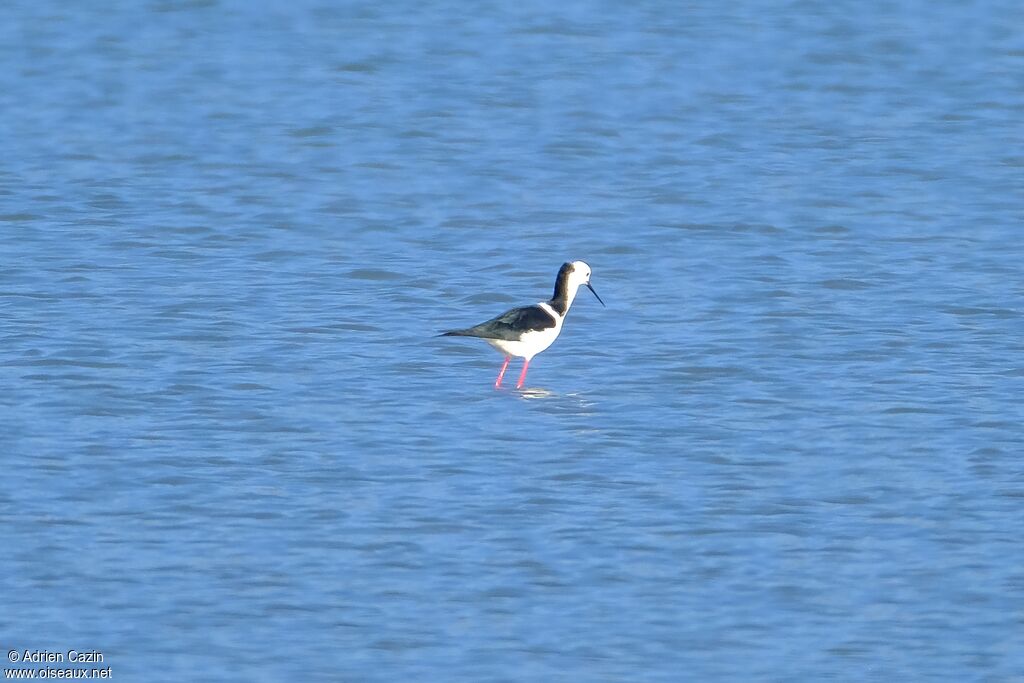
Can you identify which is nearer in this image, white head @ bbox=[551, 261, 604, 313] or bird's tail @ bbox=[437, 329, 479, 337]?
bird's tail @ bbox=[437, 329, 479, 337]

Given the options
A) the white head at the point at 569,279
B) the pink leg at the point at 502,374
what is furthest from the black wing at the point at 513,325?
the white head at the point at 569,279

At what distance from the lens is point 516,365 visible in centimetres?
1362

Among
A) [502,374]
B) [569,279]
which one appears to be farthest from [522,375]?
[569,279]

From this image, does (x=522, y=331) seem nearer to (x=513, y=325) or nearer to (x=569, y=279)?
(x=513, y=325)

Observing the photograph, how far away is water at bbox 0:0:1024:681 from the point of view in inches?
344

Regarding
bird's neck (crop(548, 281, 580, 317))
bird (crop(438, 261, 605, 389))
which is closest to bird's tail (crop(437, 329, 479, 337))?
bird (crop(438, 261, 605, 389))

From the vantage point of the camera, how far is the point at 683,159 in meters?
18.9

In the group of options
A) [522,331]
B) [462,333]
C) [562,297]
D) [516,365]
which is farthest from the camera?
[516,365]

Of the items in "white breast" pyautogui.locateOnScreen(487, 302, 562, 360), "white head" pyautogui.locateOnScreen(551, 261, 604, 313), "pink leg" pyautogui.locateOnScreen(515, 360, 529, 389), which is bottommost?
"pink leg" pyautogui.locateOnScreen(515, 360, 529, 389)

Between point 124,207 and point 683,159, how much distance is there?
5401mm

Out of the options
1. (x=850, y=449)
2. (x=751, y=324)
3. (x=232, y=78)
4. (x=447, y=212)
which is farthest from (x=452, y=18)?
(x=850, y=449)

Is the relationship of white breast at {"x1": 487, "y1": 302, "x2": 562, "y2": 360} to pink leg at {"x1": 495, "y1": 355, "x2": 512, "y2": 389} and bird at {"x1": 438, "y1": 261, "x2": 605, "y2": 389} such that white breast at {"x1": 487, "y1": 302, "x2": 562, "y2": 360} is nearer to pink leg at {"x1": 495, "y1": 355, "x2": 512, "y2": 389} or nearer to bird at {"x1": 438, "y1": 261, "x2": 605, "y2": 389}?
bird at {"x1": 438, "y1": 261, "x2": 605, "y2": 389}

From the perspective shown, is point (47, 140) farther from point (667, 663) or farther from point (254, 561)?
point (667, 663)

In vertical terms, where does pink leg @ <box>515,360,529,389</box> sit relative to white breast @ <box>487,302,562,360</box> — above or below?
below
